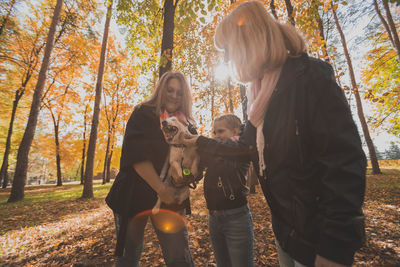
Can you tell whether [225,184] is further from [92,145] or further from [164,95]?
[92,145]

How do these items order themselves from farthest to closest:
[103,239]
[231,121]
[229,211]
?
1. [103,239]
2. [231,121]
3. [229,211]

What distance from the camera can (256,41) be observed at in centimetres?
133

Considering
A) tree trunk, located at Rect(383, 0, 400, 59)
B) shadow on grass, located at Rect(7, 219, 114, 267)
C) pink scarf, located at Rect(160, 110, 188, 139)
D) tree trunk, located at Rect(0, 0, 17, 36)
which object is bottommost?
shadow on grass, located at Rect(7, 219, 114, 267)

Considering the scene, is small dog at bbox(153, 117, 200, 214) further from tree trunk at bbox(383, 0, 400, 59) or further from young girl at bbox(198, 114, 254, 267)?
tree trunk at bbox(383, 0, 400, 59)

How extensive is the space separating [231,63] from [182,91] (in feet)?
3.19

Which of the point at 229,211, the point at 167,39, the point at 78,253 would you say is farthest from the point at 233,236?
the point at 167,39

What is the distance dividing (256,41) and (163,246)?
2.19m

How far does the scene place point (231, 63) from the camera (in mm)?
1553

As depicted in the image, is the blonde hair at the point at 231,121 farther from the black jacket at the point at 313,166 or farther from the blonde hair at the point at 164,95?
the black jacket at the point at 313,166

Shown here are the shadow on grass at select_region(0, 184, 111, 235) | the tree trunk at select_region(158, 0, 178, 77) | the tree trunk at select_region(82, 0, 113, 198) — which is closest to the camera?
the tree trunk at select_region(158, 0, 178, 77)

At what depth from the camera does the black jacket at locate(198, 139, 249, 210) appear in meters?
2.07

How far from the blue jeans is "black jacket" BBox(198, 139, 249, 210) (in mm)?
88

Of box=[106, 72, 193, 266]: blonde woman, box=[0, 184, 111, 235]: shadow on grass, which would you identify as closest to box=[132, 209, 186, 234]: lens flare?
box=[106, 72, 193, 266]: blonde woman

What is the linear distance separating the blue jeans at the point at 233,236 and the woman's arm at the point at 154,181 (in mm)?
706
